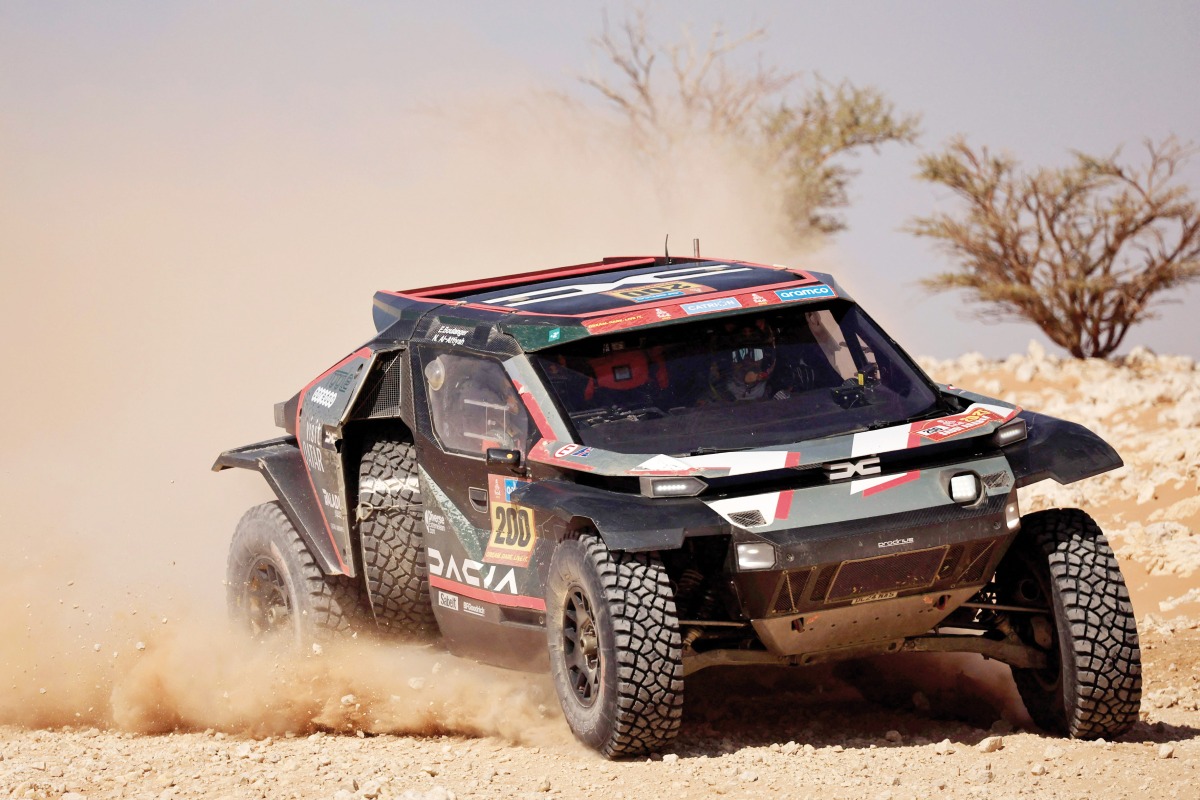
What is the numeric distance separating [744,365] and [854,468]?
891 mm

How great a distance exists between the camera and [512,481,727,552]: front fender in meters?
6.11

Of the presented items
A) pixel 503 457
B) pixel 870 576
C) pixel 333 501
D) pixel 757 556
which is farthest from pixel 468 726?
pixel 870 576

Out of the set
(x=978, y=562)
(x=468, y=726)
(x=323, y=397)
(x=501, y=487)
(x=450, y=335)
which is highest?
(x=450, y=335)

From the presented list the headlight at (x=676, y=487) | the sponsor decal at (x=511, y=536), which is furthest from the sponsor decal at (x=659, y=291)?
the headlight at (x=676, y=487)

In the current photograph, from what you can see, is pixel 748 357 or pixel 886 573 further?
pixel 748 357

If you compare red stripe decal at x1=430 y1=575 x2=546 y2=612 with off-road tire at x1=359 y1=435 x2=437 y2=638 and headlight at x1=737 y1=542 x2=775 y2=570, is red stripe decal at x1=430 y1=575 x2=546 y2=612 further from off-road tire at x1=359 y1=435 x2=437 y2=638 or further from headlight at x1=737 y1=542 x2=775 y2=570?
headlight at x1=737 y1=542 x2=775 y2=570

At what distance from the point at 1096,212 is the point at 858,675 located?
20869 mm

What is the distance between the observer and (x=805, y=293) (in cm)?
742

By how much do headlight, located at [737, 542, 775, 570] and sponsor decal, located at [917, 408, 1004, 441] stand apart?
796 mm

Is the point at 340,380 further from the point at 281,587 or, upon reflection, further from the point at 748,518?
the point at 748,518

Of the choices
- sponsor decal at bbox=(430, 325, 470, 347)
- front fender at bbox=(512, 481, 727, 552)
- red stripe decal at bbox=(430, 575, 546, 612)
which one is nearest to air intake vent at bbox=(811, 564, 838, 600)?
front fender at bbox=(512, 481, 727, 552)

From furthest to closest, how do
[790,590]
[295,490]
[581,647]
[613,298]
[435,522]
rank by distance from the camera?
[295,490]
[435,522]
[613,298]
[581,647]
[790,590]

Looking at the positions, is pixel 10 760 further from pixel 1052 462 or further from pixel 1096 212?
pixel 1096 212

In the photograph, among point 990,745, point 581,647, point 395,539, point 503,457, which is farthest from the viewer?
point 395,539
